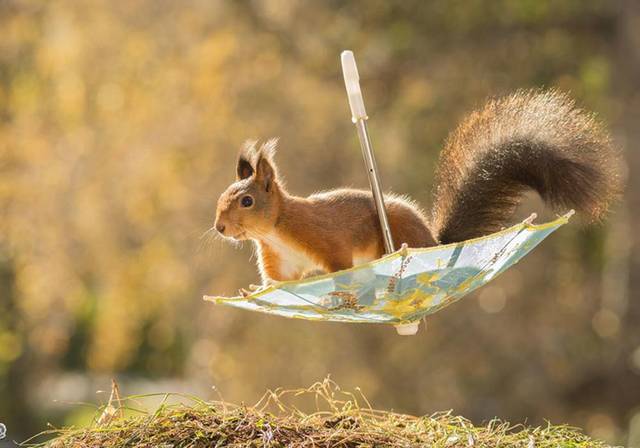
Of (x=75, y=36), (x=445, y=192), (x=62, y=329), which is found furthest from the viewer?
(x=62, y=329)

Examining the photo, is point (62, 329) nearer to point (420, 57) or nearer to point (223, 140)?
point (223, 140)

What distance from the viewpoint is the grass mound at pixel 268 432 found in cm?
141

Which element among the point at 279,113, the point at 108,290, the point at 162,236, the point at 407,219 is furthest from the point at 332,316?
the point at 108,290

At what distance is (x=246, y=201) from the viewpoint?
5.09ft

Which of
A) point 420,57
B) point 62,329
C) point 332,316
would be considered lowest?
point 62,329

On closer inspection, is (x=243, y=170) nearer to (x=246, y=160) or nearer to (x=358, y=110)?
(x=246, y=160)

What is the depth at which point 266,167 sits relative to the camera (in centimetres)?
160

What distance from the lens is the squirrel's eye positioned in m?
1.54

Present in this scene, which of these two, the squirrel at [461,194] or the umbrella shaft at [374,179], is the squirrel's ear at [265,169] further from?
the umbrella shaft at [374,179]

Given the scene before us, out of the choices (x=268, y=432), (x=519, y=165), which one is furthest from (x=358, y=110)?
(x=268, y=432)

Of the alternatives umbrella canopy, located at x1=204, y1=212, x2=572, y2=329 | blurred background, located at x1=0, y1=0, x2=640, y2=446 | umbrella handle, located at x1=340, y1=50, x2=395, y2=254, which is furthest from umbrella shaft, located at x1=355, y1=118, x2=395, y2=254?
blurred background, located at x1=0, y1=0, x2=640, y2=446

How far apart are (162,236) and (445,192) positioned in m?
3.94

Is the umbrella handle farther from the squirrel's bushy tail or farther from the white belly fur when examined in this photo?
the squirrel's bushy tail

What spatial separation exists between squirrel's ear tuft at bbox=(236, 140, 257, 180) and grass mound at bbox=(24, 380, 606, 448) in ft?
1.20
